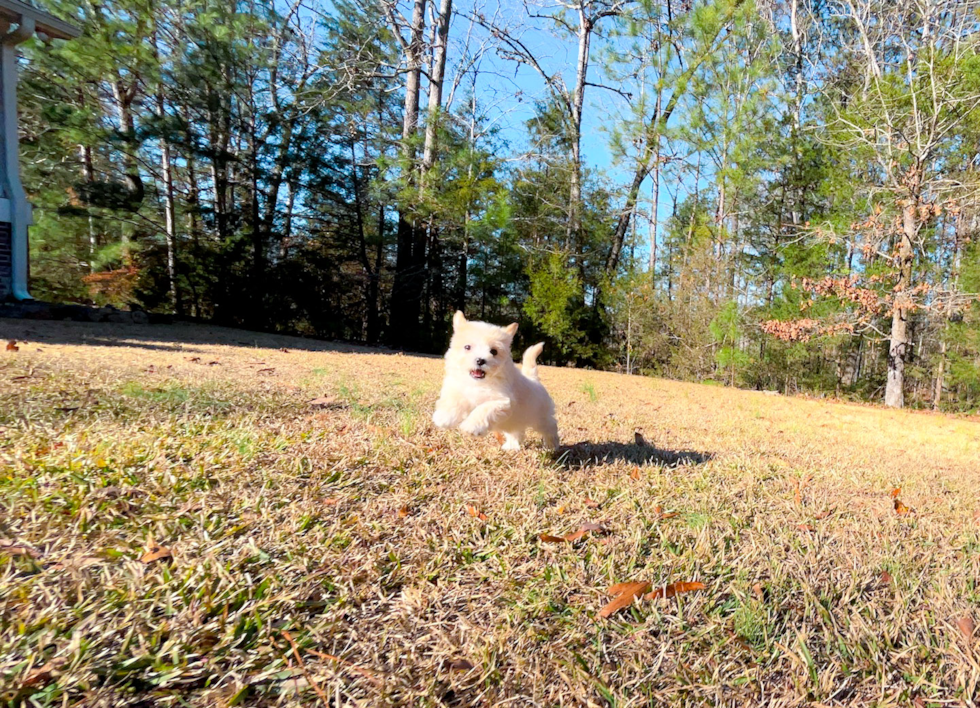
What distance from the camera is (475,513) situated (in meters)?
1.77

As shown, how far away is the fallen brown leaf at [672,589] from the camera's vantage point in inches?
53.2

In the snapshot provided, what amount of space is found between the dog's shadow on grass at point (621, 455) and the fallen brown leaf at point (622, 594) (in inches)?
47.1

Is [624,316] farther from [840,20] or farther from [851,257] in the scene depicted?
[840,20]

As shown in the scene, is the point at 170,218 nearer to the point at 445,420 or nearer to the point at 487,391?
the point at 445,420

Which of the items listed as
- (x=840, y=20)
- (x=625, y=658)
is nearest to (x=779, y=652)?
(x=625, y=658)

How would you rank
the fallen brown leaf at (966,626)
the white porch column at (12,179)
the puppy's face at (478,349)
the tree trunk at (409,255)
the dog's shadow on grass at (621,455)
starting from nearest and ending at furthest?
the fallen brown leaf at (966,626), the puppy's face at (478,349), the dog's shadow on grass at (621,455), the white porch column at (12,179), the tree trunk at (409,255)

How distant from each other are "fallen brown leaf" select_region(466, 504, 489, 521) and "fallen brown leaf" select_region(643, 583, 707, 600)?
0.60m

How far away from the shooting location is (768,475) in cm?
283

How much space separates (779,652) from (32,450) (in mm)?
2466

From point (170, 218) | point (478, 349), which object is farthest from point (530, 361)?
point (170, 218)

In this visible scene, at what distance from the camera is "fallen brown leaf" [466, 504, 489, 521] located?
174cm

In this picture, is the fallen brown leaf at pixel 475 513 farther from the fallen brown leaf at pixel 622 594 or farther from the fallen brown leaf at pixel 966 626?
the fallen brown leaf at pixel 966 626

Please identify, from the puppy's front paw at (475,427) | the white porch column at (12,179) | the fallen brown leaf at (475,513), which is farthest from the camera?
the white porch column at (12,179)

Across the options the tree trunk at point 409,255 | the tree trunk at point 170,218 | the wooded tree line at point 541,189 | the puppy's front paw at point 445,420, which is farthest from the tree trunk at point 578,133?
the puppy's front paw at point 445,420
